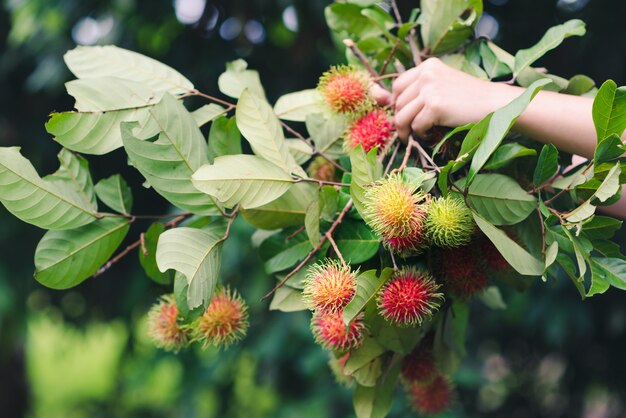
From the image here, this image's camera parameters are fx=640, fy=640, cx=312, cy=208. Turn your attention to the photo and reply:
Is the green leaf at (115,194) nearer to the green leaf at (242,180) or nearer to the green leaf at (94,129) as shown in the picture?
the green leaf at (94,129)

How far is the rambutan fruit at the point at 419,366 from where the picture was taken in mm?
727

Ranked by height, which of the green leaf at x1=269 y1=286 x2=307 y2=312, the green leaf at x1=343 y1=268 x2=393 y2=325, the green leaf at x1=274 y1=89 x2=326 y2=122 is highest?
the green leaf at x1=274 y1=89 x2=326 y2=122

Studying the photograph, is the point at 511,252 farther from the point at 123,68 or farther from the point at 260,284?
the point at 260,284

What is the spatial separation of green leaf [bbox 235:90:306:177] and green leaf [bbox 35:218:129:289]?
18cm

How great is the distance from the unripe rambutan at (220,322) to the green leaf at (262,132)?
14cm

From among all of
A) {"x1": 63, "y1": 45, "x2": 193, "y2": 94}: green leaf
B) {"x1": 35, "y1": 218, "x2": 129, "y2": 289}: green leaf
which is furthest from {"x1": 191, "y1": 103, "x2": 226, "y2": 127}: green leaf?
{"x1": 35, "y1": 218, "x2": 129, "y2": 289}: green leaf

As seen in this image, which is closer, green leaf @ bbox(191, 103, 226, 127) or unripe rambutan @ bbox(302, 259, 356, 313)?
unripe rambutan @ bbox(302, 259, 356, 313)

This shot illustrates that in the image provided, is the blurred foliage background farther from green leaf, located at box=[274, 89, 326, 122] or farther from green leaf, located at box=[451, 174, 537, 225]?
green leaf, located at box=[451, 174, 537, 225]

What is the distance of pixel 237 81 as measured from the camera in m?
0.74

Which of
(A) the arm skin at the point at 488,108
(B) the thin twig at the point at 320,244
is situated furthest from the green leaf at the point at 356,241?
(A) the arm skin at the point at 488,108

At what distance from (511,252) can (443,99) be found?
0.52 ft

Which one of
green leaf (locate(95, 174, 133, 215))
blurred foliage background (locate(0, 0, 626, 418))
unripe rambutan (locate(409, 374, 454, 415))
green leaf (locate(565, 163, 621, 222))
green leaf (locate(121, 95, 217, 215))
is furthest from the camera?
blurred foliage background (locate(0, 0, 626, 418))

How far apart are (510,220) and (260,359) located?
1.33 metres

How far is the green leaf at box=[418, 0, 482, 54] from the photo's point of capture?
0.71 meters
